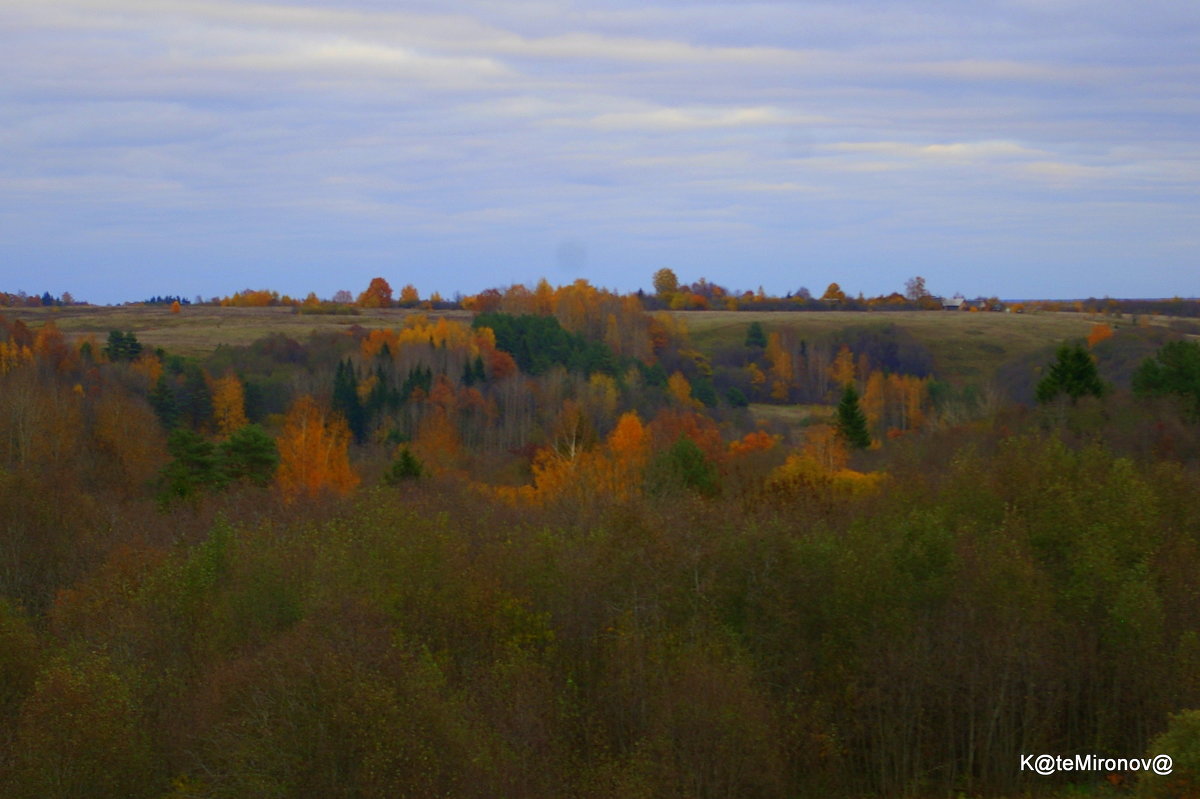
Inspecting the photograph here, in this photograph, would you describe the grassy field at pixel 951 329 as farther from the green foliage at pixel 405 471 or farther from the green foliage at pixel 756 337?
the green foliage at pixel 405 471

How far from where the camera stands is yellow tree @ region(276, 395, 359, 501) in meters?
71.9

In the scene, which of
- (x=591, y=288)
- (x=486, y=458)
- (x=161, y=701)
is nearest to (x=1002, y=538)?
(x=161, y=701)

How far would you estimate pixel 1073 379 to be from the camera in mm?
54719

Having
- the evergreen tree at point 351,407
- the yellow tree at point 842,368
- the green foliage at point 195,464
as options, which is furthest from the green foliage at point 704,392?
the green foliage at point 195,464

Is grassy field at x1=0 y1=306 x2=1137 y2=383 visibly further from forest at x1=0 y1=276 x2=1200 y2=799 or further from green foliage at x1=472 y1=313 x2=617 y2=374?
forest at x1=0 y1=276 x2=1200 y2=799

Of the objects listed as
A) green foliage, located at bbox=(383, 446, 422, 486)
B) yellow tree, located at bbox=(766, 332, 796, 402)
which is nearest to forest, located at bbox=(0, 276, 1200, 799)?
green foliage, located at bbox=(383, 446, 422, 486)

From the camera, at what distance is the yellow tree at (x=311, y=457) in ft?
236

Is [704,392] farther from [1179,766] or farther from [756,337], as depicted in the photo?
[1179,766]

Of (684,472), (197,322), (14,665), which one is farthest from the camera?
(197,322)

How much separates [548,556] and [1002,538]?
1138 centimetres

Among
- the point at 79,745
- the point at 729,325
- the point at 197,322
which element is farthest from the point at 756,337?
the point at 79,745

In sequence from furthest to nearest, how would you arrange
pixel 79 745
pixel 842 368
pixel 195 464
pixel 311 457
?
1. pixel 842 368
2. pixel 311 457
3. pixel 195 464
4. pixel 79 745

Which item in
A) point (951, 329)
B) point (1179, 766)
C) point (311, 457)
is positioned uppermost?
point (951, 329)

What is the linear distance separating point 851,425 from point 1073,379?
14953 millimetres
